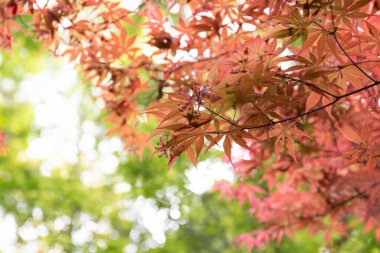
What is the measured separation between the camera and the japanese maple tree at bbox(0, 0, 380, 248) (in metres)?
1.04

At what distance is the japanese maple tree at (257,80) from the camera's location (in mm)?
1044

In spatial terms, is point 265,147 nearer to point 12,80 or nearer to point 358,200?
point 358,200

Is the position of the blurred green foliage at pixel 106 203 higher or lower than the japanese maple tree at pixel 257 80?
higher

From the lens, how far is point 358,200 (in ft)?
7.34

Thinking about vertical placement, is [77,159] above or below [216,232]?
above

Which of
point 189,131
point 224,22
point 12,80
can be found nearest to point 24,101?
point 12,80

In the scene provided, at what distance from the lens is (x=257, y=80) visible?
1.03 meters

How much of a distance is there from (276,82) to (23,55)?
573cm

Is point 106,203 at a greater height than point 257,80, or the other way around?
point 106,203

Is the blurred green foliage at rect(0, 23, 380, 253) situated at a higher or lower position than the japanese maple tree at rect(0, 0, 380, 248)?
higher

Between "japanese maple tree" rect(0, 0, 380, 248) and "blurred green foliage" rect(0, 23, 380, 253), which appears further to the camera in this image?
"blurred green foliage" rect(0, 23, 380, 253)

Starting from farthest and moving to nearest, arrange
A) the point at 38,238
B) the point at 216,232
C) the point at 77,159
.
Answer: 1. the point at 77,159
2. the point at 38,238
3. the point at 216,232

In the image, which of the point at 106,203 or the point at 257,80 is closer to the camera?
the point at 257,80

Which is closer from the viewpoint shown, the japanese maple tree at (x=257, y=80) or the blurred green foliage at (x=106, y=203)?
the japanese maple tree at (x=257, y=80)
